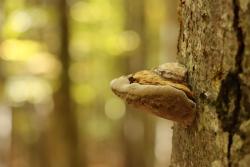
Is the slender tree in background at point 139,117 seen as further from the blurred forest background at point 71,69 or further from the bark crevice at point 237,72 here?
the bark crevice at point 237,72

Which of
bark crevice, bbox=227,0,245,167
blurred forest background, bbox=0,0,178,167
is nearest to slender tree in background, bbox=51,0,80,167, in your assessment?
blurred forest background, bbox=0,0,178,167

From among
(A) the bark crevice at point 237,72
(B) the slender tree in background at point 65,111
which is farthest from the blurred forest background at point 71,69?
(A) the bark crevice at point 237,72

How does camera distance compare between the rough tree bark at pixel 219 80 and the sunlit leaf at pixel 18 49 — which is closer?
the rough tree bark at pixel 219 80

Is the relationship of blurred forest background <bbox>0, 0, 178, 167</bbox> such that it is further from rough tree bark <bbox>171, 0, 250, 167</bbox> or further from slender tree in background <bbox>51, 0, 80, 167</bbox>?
rough tree bark <bbox>171, 0, 250, 167</bbox>

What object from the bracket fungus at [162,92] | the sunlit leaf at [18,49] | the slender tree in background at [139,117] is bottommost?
the slender tree in background at [139,117]

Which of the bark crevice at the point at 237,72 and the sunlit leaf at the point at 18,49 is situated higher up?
the bark crevice at the point at 237,72

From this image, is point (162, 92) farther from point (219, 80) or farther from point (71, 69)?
point (71, 69)

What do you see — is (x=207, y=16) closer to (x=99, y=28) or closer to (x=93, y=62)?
(x=99, y=28)
